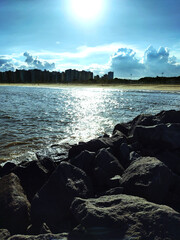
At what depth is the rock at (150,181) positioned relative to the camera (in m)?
3.66

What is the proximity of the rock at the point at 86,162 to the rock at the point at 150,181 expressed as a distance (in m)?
1.29

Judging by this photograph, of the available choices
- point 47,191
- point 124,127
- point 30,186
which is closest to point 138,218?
point 47,191

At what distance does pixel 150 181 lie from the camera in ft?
12.2

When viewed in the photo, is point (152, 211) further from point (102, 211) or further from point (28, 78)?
point (28, 78)

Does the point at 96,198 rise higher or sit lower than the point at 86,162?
lower

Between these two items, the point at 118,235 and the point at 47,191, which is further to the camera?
the point at 47,191

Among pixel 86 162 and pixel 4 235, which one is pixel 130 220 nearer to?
pixel 4 235

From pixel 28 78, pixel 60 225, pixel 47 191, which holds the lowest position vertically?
pixel 60 225

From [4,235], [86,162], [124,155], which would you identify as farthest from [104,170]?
[4,235]

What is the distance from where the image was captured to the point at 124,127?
9.58m

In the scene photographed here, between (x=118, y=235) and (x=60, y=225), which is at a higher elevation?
(x=118, y=235)

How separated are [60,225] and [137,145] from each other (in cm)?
414

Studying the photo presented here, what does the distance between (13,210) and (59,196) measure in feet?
2.86

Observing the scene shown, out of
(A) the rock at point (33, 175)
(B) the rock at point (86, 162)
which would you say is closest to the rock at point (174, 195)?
(B) the rock at point (86, 162)
